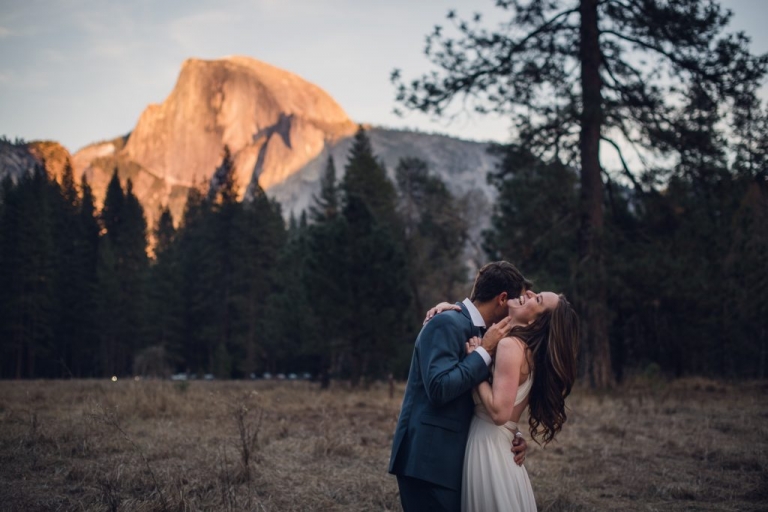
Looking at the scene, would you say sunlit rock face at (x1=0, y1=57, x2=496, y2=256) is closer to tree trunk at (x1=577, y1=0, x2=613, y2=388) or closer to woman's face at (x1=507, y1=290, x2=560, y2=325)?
tree trunk at (x1=577, y1=0, x2=613, y2=388)

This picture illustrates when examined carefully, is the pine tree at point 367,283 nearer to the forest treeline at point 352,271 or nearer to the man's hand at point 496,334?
the forest treeline at point 352,271

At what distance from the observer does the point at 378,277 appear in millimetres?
22984

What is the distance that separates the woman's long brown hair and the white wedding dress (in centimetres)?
11

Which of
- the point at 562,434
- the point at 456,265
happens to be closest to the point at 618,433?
the point at 562,434

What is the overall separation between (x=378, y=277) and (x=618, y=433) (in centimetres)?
1421

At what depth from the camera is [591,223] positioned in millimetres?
15164

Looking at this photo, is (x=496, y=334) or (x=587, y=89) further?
(x=587, y=89)

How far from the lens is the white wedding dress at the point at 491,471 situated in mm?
3398

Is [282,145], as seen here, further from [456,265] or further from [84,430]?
[84,430]

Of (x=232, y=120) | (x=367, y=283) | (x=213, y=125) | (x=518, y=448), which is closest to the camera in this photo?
(x=518, y=448)

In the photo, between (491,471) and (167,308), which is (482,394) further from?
(167,308)

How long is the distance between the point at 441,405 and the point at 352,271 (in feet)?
64.7

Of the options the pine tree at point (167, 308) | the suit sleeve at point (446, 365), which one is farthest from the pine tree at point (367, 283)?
the pine tree at point (167, 308)

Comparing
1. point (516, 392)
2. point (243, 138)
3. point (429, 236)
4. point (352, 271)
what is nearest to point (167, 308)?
point (429, 236)
